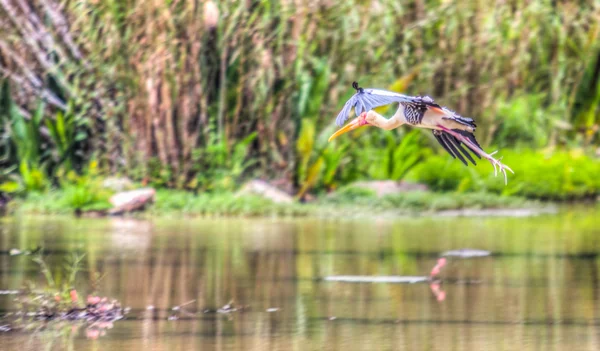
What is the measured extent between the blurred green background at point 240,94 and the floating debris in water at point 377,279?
17.3 ft

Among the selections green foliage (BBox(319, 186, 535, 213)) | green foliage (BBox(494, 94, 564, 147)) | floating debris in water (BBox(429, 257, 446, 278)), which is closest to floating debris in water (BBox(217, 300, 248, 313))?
floating debris in water (BBox(429, 257, 446, 278))

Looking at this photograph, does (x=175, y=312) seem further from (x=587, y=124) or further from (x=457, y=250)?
(x=587, y=124)

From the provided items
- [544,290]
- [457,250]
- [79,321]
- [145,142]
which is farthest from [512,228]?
[79,321]

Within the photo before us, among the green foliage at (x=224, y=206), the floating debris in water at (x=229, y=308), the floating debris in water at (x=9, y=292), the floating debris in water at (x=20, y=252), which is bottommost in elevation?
the floating debris in water at (x=229, y=308)

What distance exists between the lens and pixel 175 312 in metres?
7.10

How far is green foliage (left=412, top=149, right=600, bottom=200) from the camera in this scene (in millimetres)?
14312

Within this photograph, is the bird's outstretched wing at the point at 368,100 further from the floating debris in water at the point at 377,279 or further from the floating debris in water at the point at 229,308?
the floating debris in water at the point at 377,279

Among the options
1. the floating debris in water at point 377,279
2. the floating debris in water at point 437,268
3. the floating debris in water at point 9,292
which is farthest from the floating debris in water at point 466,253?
the floating debris in water at point 9,292

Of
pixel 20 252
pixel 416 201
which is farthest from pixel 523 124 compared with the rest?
pixel 20 252

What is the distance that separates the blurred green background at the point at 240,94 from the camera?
14062 mm

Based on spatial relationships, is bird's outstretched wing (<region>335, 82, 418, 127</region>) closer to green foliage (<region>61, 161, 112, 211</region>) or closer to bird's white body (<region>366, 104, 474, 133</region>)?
bird's white body (<region>366, 104, 474, 133</region>)

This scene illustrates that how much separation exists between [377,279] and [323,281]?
42cm

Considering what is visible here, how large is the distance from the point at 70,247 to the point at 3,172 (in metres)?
4.35

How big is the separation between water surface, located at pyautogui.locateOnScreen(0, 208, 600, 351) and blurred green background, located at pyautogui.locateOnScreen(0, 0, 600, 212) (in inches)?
58.4
